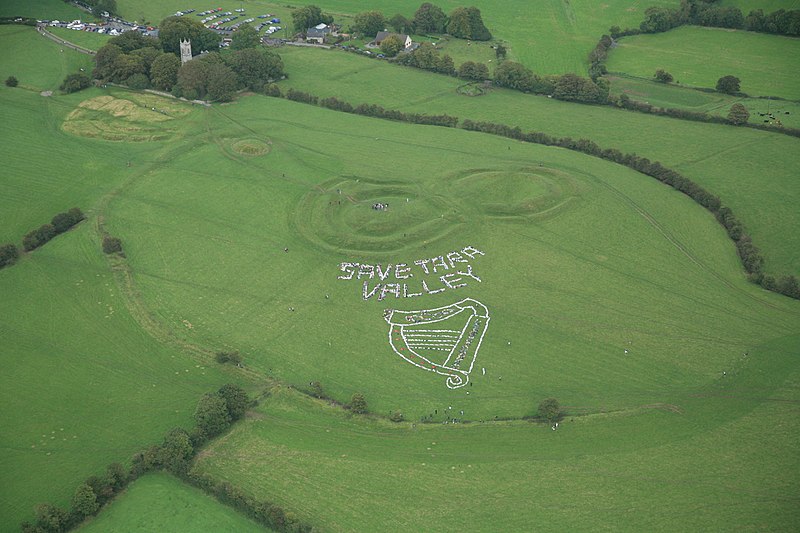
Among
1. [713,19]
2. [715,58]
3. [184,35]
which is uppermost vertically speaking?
[713,19]

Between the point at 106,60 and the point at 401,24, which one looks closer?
the point at 106,60

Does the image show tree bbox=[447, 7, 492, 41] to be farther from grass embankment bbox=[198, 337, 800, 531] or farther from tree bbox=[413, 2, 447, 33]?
→ grass embankment bbox=[198, 337, 800, 531]

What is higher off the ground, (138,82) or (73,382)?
(138,82)

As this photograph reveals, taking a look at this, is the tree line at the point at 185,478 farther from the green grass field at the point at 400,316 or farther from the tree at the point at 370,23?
the tree at the point at 370,23

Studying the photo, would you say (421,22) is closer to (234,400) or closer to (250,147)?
(250,147)

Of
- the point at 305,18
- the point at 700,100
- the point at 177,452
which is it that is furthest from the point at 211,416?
the point at 305,18

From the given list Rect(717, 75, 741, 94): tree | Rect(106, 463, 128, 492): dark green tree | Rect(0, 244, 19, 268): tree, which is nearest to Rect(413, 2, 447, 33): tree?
Rect(717, 75, 741, 94): tree

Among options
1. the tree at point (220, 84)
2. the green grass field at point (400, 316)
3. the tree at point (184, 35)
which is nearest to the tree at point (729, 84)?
the green grass field at point (400, 316)
